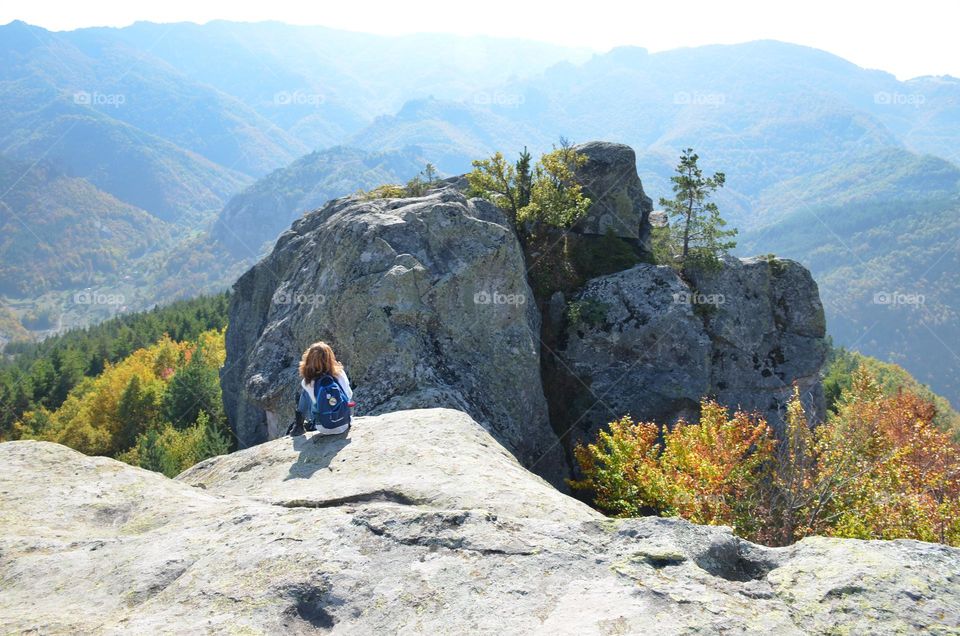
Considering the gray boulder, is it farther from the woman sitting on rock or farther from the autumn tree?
the woman sitting on rock

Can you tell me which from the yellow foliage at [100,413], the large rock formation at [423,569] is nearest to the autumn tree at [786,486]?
the large rock formation at [423,569]

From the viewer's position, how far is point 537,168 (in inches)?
1159

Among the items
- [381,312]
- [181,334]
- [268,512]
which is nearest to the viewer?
[268,512]

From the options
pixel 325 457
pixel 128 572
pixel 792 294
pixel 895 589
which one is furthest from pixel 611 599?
pixel 792 294

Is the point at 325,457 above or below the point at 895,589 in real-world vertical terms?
below

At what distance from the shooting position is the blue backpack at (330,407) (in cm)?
1241

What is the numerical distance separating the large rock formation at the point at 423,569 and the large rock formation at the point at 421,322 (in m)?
9.02

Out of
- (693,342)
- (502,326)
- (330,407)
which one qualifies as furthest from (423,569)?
(693,342)

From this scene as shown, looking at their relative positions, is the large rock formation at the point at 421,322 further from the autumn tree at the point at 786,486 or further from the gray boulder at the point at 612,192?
the gray boulder at the point at 612,192

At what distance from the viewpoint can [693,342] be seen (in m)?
26.5

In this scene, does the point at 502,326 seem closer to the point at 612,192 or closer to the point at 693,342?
the point at 693,342

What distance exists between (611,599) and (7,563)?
7479mm

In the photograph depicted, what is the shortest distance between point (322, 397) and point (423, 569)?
5750 mm

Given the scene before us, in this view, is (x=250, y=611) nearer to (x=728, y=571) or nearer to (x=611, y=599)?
(x=611, y=599)
